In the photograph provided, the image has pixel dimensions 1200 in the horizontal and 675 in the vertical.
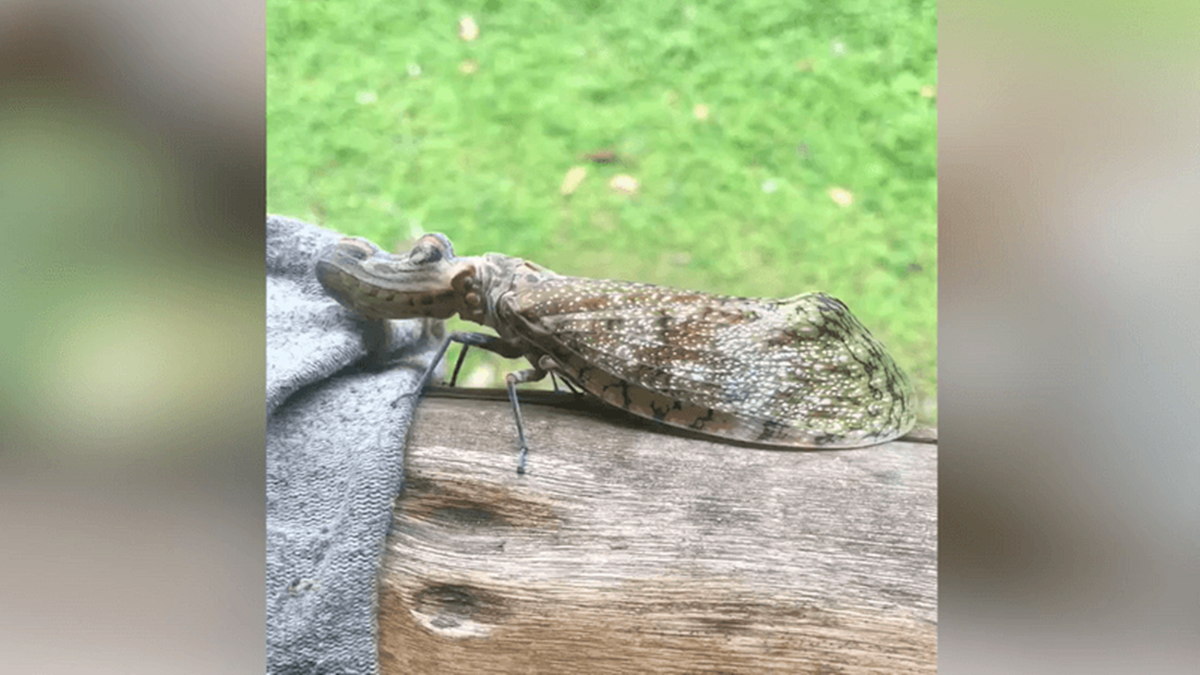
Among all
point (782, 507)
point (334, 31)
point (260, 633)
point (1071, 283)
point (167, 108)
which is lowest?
point (260, 633)

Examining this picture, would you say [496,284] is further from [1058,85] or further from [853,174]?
[1058,85]

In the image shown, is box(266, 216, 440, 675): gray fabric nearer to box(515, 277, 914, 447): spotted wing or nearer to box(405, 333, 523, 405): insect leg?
box(405, 333, 523, 405): insect leg

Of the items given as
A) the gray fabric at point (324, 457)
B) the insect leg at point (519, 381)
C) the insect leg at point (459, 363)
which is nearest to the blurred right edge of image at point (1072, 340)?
the insect leg at point (519, 381)

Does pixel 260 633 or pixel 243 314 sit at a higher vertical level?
pixel 243 314

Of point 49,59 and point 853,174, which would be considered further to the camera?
point 49,59

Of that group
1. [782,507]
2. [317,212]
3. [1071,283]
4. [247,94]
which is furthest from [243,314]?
[1071,283]

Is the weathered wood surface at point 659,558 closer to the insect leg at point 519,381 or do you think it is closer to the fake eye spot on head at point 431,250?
the insect leg at point 519,381
